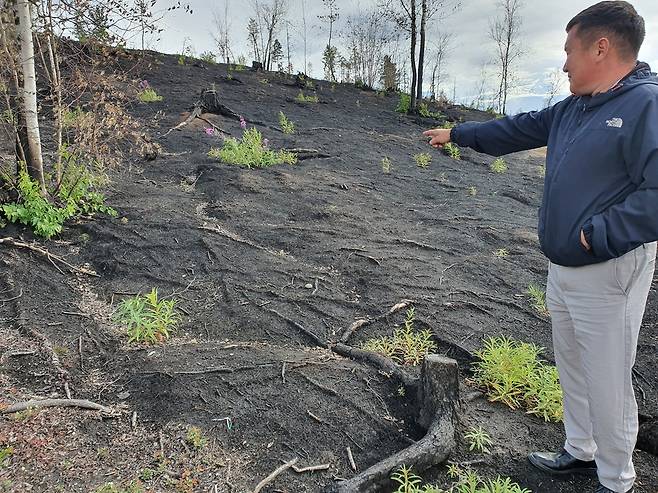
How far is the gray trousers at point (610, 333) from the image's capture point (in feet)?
6.72

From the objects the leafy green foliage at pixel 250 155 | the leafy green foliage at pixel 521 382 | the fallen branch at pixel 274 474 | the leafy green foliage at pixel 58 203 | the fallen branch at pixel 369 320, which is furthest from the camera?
the leafy green foliage at pixel 250 155

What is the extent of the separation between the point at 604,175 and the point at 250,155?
21.4ft

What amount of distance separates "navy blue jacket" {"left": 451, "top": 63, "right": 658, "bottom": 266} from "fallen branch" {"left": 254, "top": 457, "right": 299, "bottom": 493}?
1530 millimetres

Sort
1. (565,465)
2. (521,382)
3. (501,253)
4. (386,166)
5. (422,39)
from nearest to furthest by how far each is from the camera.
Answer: (565,465) → (521,382) → (501,253) → (386,166) → (422,39)

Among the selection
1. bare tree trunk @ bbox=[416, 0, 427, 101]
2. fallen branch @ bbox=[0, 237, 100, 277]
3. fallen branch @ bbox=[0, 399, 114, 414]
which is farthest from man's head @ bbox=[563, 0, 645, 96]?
bare tree trunk @ bbox=[416, 0, 427, 101]

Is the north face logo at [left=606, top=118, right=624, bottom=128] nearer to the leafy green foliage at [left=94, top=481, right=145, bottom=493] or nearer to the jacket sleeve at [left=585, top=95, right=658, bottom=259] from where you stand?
the jacket sleeve at [left=585, top=95, right=658, bottom=259]

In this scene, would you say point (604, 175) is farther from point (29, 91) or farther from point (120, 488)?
point (29, 91)

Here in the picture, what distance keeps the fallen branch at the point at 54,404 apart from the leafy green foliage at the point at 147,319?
0.67 m

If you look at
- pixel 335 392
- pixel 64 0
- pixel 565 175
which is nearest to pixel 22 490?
pixel 335 392

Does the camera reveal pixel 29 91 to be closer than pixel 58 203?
Yes

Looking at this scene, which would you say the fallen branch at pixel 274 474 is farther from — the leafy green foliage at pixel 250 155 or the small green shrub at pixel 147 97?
the small green shrub at pixel 147 97

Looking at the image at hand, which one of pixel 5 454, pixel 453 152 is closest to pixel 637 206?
pixel 5 454

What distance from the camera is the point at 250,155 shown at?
802cm

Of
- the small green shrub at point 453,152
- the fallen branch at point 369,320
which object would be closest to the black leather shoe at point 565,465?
the fallen branch at point 369,320
